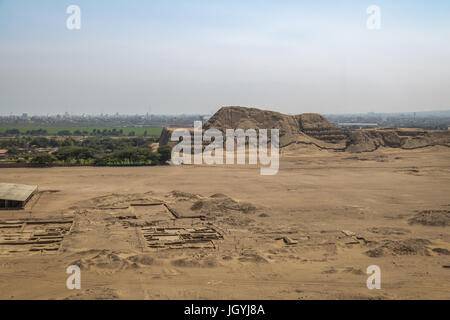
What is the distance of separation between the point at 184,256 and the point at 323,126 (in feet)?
135

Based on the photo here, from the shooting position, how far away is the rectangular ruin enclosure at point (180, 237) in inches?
677

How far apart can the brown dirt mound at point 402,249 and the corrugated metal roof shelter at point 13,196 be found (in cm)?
1837

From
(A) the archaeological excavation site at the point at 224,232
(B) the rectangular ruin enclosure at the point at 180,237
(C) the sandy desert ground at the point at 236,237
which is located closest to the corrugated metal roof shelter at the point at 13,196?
(A) the archaeological excavation site at the point at 224,232

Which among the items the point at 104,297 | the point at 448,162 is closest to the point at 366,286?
the point at 104,297

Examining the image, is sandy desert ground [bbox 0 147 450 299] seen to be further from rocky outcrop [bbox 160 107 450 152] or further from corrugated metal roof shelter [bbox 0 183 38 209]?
rocky outcrop [bbox 160 107 450 152]

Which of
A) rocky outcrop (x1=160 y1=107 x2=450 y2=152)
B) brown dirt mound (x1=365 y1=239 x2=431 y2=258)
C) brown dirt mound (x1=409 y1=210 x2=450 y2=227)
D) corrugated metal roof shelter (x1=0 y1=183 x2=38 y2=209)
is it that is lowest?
brown dirt mound (x1=365 y1=239 x2=431 y2=258)

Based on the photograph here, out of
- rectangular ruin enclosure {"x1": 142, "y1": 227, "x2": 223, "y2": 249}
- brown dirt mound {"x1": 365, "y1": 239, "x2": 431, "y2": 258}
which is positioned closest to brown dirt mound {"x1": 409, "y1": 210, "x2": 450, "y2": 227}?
brown dirt mound {"x1": 365, "y1": 239, "x2": 431, "y2": 258}

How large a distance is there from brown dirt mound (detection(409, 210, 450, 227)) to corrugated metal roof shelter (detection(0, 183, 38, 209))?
68.1ft

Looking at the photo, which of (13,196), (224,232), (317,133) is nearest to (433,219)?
(224,232)

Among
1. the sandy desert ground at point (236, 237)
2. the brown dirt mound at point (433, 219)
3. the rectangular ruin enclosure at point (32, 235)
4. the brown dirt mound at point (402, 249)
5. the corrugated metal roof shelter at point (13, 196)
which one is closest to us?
the sandy desert ground at point (236, 237)

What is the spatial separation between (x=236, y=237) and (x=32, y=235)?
29.0ft

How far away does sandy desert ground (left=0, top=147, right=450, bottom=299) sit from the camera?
13.2 m

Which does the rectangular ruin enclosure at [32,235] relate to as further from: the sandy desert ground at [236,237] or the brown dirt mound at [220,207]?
the brown dirt mound at [220,207]

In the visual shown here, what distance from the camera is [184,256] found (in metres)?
15.9
